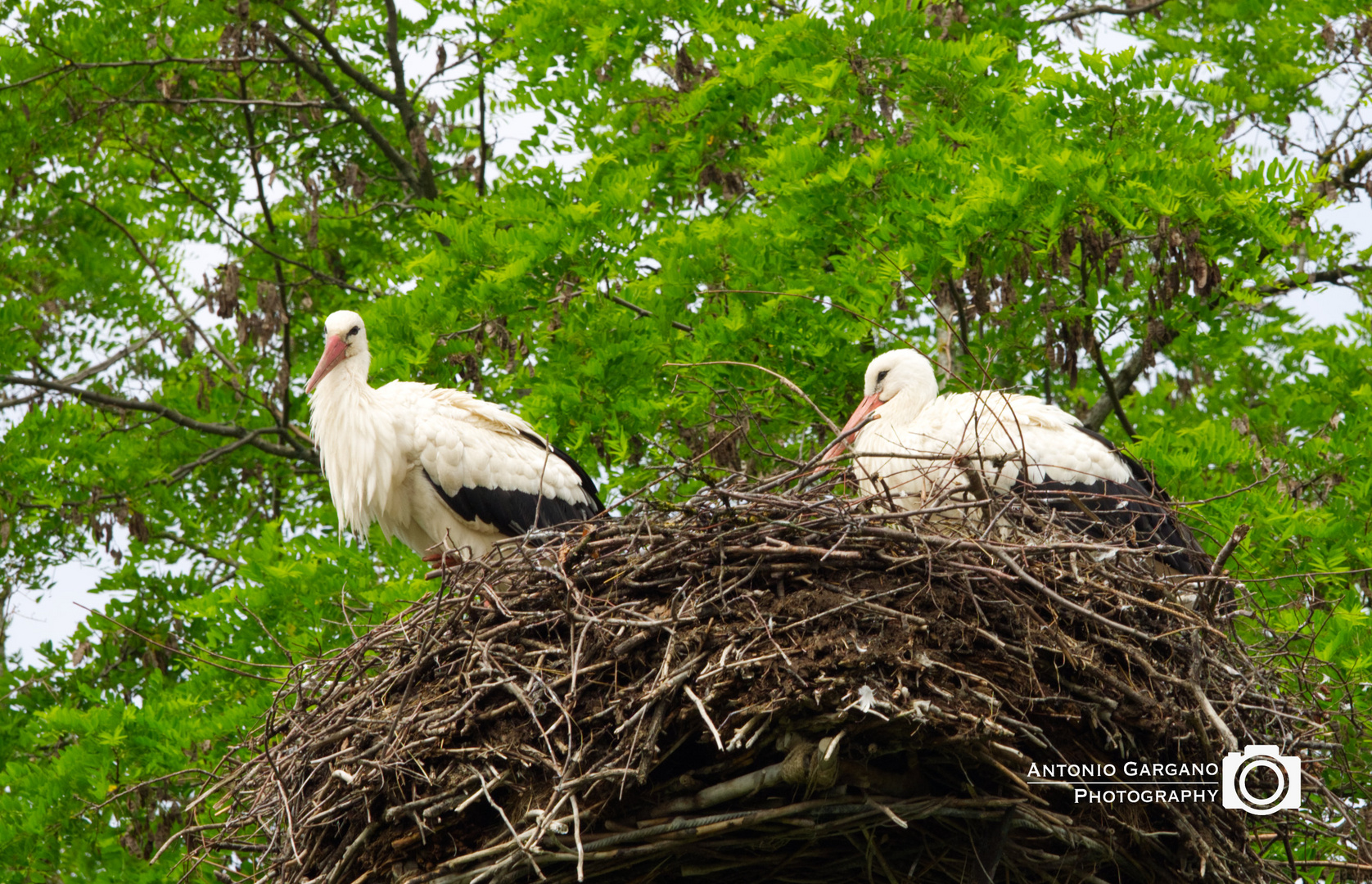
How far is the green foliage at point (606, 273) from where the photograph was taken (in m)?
8.29

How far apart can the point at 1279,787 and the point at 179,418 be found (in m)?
9.58

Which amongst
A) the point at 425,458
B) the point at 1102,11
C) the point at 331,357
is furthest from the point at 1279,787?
the point at 1102,11

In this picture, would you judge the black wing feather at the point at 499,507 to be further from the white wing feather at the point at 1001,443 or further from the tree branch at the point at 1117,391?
the tree branch at the point at 1117,391

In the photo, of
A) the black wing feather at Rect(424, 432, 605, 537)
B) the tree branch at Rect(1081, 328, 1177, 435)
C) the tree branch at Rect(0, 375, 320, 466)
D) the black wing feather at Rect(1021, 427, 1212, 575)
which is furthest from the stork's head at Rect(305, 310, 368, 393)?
the tree branch at Rect(1081, 328, 1177, 435)

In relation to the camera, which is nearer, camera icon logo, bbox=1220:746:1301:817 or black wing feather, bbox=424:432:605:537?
camera icon logo, bbox=1220:746:1301:817

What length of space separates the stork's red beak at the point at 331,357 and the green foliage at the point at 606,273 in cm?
126

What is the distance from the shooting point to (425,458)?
715 centimetres

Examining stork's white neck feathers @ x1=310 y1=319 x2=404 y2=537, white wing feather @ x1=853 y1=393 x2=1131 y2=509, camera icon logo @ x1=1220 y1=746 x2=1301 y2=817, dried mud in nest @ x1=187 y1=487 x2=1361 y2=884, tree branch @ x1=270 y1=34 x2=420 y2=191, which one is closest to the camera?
dried mud in nest @ x1=187 y1=487 x2=1361 y2=884

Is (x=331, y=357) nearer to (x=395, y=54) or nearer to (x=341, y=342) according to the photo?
(x=341, y=342)

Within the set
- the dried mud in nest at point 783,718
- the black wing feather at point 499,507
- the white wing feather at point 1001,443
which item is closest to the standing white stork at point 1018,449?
the white wing feather at point 1001,443

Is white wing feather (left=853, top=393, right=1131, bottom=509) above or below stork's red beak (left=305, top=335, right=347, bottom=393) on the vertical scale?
below

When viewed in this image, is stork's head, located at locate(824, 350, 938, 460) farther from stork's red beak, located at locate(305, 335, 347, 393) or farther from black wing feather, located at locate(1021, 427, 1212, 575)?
stork's red beak, located at locate(305, 335, 347, 393)

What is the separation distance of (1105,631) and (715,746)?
1.39m

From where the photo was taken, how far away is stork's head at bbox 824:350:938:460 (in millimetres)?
7078
